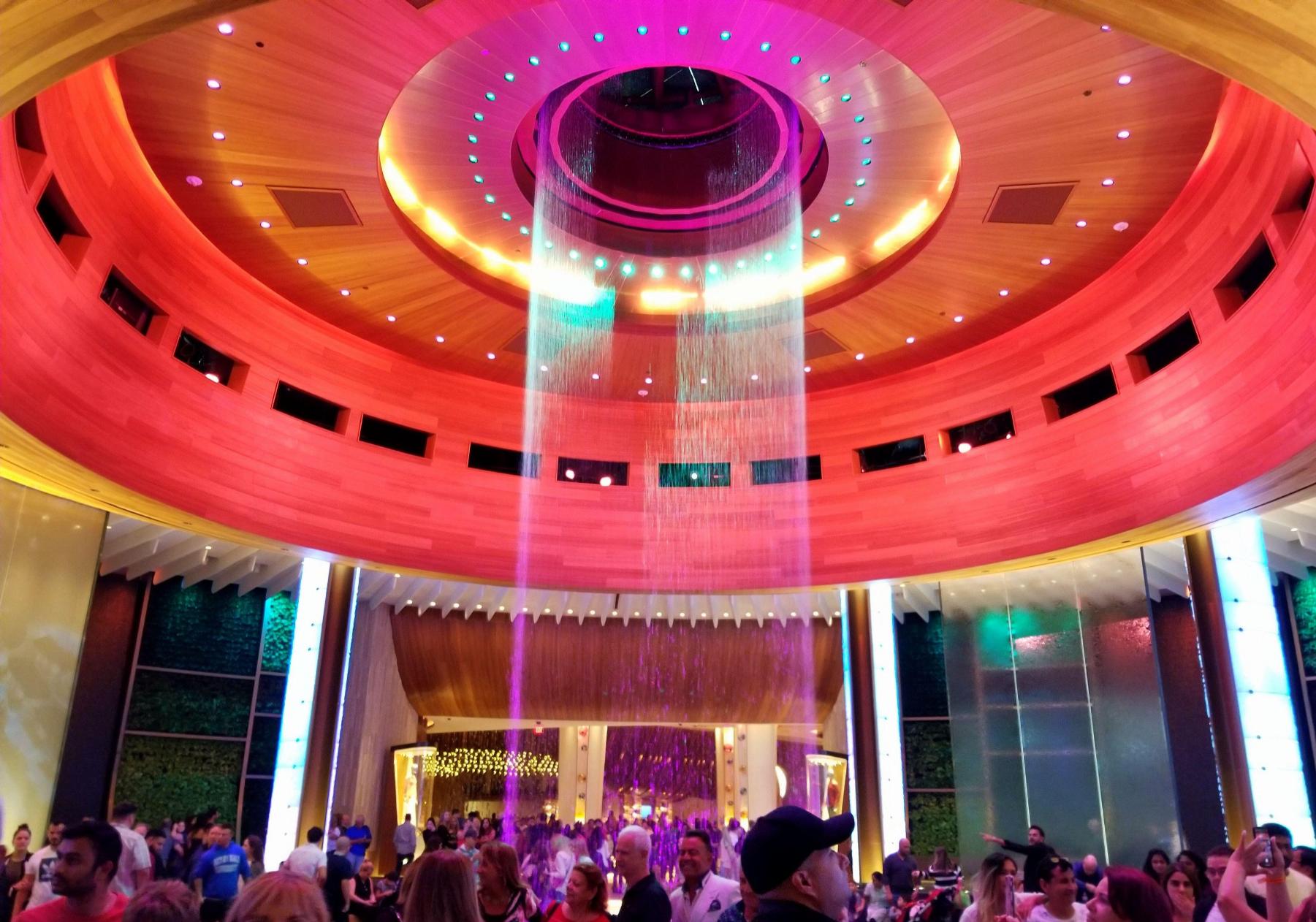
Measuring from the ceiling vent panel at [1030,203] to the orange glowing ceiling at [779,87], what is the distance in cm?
9

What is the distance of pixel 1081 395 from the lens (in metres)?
13.5

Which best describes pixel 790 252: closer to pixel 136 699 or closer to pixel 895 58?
pixel 895 58

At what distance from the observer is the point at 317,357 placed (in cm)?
1445

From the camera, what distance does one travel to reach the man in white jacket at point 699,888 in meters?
4.49

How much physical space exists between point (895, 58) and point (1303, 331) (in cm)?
518

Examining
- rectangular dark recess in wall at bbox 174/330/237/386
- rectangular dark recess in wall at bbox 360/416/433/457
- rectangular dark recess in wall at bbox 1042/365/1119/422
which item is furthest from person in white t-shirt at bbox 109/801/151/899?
rectangular dark recess in wall at bbox 1042/365/1119/422

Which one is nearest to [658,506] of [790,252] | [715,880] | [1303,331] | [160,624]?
[790,252]

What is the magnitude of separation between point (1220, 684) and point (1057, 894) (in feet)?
32.7

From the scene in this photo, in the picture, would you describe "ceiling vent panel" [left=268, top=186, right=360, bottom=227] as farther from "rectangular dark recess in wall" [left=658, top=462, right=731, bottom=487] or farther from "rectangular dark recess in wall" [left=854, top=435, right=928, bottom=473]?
"rectangular dark recess in wall" [left=854, top=435, right=928, bottom=473]

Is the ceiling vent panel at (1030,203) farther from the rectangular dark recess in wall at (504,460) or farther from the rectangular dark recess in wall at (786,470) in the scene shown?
the rectangular dark recess in wall at (504,460)

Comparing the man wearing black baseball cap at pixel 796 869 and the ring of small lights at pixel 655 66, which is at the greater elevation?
the ring of small lights at pixel 655 66

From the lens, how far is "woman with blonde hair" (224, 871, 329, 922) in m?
2.20

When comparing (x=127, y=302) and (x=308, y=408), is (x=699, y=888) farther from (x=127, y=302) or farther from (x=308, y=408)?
(x=308, y=408)

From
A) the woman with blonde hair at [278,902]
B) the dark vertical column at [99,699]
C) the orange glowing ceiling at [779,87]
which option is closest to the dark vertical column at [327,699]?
the dark vertical column at [99,699]
